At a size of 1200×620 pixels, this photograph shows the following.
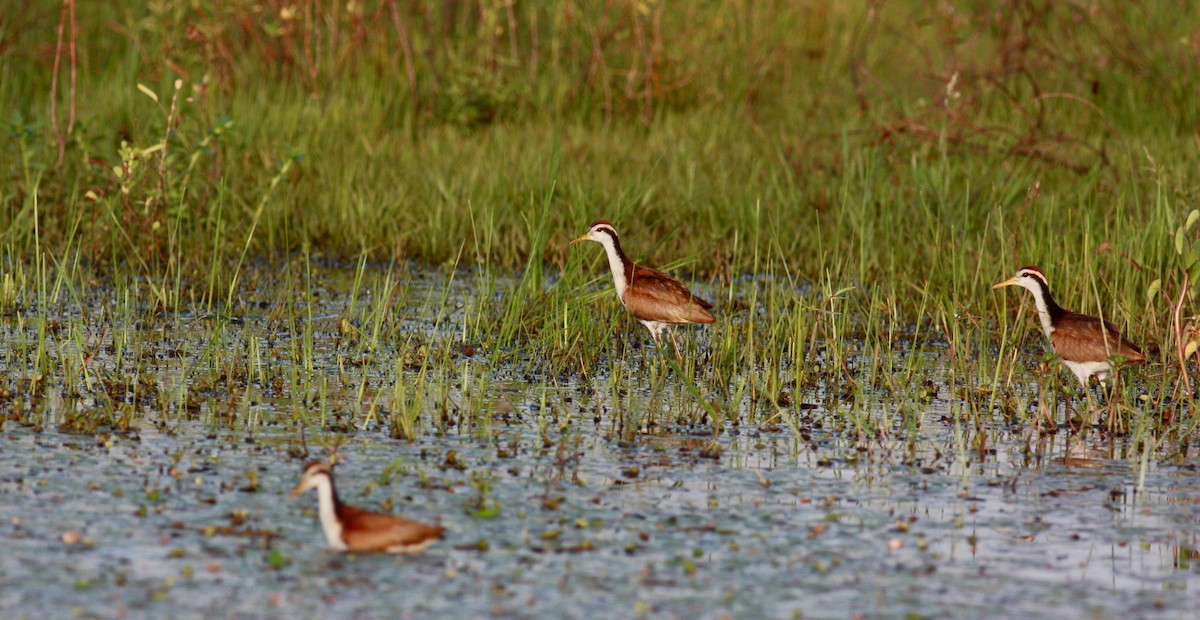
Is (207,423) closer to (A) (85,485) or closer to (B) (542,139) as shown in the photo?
(A) (85,485)

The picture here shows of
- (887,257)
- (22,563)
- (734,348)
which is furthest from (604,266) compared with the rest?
(22,563)

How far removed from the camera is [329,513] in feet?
20.1

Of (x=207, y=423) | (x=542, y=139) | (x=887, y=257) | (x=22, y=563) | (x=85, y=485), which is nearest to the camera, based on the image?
(x=22, y=563)

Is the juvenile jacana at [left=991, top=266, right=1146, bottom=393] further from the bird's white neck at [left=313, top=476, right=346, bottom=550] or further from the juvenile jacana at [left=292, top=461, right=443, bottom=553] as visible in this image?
the bird's white neck at [left=313, top=476, right=346, bottom=550]

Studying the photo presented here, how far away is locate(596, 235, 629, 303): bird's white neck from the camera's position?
10.4 metres

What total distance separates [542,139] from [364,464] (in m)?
8.05

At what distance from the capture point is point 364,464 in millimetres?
7395

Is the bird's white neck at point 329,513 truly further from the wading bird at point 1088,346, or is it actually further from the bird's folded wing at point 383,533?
the wading bird at point 1088,346

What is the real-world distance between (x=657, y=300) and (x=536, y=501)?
333 centimetres

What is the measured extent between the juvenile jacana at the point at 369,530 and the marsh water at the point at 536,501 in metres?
0.08

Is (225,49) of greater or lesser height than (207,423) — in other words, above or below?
above

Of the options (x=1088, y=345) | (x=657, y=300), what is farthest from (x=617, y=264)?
(x=1088, y=345)

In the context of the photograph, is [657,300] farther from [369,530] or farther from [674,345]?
[369,530]

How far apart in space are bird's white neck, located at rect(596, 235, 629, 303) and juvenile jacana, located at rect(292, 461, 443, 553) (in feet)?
14.4
